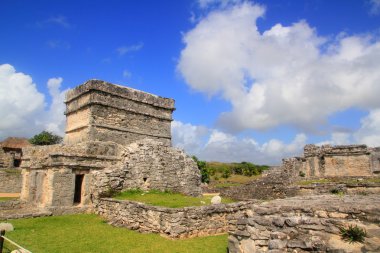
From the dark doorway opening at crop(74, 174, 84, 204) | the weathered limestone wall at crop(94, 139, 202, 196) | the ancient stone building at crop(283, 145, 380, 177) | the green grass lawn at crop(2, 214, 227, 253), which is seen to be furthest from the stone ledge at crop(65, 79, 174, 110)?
the ancient stone building at crop(283, 145, 380, 177)

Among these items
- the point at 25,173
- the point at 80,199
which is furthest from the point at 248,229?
the point at 25,173

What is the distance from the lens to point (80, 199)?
15258mm

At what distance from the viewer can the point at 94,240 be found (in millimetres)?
9555

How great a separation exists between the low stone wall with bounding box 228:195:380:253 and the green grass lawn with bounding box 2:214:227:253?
250cm

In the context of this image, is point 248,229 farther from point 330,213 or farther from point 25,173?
point 25,173

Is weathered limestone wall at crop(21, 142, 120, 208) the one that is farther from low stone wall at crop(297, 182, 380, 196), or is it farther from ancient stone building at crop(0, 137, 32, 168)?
ancient stone building at crop(0, 137, 32, 168)

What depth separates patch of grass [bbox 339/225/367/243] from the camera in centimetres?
486

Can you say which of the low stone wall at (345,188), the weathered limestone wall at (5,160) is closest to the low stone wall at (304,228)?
the low stone wall at (345,188)

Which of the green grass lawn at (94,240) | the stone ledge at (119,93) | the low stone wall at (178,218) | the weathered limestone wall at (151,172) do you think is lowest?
the green grass lawn at (94,240)

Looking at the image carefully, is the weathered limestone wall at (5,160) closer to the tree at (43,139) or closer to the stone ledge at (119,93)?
the tree at (43,139)

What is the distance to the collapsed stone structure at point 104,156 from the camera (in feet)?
47.2

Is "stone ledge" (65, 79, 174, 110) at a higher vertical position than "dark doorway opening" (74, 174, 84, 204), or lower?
higher

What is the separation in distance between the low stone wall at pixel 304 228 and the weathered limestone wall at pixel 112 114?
12.7 metres

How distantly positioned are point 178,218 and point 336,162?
56.2ft
